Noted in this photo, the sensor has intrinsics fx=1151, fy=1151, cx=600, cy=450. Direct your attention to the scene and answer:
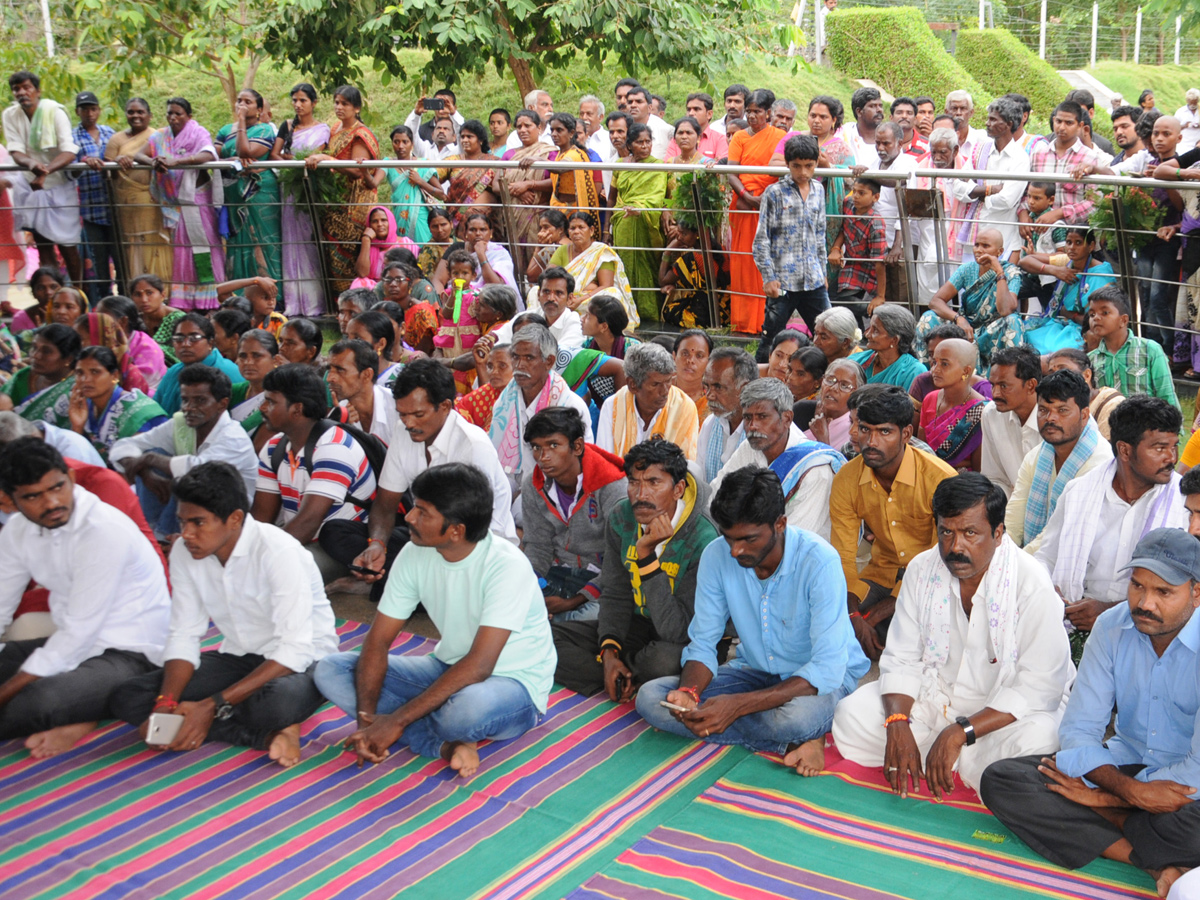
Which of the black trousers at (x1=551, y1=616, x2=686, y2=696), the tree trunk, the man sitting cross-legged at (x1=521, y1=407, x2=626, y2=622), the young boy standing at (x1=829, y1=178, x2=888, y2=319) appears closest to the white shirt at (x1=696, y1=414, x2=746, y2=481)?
the man sitting cross-legged at (x1=521, y1=407, x2=626, y2=622)

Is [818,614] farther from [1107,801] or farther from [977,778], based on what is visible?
[1107,801]

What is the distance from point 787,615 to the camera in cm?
402

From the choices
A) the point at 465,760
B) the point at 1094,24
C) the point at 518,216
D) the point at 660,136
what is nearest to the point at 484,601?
the point at 465,760

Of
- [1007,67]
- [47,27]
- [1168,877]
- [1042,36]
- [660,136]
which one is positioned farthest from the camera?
[1042,36]

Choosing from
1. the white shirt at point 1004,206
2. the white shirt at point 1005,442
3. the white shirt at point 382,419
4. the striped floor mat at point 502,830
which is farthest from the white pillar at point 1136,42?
the striped floor mat at point 502,830

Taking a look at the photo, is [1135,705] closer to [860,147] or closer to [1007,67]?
[860,147]

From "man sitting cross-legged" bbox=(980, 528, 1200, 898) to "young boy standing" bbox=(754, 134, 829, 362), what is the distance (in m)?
4.14

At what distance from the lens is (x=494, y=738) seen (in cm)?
405

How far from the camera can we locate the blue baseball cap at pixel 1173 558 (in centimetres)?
325

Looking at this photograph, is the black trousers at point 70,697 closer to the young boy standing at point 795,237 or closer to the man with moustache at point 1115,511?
the man with moustache at point 1115,511

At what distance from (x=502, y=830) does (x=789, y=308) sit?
4.84 metres

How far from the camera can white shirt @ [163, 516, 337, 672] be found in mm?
4047

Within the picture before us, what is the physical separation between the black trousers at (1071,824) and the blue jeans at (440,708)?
5.12ft

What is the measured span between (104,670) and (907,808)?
2.86 m
